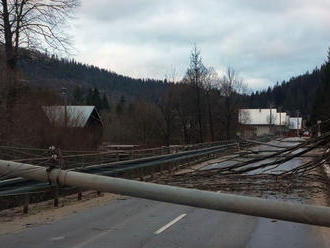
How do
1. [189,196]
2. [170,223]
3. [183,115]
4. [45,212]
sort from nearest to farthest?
[189,196], [170,223], [45,212], [183,115]

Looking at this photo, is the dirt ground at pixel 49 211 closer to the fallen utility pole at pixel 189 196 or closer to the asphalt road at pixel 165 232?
the asphalt road at pixel 165 232

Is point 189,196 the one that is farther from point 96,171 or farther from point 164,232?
point 96,171

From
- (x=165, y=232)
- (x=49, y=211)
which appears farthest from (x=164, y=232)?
(x=49, y=211)

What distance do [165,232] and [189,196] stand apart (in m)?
7.12

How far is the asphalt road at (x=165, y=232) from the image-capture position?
32.0 ft

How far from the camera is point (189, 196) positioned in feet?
13.2

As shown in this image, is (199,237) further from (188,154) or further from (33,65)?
(33,65)

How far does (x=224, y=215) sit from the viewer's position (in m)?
13.4

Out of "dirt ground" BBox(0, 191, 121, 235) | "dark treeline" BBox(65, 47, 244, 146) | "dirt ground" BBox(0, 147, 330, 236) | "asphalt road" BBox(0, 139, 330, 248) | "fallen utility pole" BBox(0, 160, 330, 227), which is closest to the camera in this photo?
"fallen utility pole" BBox(0, 160, 330, 227)

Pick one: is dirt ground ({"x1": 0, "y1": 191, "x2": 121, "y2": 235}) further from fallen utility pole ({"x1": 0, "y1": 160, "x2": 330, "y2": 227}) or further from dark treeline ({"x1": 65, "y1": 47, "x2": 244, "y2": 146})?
dark treeline ({"x1": 65, "y1": 47, "x2": 244, "y2": 146})

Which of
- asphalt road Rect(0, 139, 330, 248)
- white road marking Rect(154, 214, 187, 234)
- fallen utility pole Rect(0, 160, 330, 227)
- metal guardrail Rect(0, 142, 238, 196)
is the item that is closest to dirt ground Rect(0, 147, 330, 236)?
asphalt road Rect(0, 139, 330, 248)

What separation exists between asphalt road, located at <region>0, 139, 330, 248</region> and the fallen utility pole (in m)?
5.09

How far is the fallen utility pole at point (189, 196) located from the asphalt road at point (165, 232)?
509cm

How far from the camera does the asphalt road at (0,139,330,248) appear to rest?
9.75 meters
